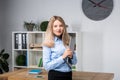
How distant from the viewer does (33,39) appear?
4.25 metres

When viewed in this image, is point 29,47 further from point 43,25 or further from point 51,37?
point 51,37

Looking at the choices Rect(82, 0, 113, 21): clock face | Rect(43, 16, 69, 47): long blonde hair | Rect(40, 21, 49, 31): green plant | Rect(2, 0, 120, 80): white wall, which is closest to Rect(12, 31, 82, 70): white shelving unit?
Rect(40, 21, 49, 31): green plant

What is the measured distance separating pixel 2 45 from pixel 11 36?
0.29 metres

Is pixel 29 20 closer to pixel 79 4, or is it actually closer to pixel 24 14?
pixel 24 14

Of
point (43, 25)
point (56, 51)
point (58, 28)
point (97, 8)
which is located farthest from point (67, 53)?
point (97, 8)

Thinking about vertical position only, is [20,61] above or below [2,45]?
below

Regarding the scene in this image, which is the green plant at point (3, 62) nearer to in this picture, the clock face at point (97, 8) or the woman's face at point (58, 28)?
the clock face at point (97, 8)

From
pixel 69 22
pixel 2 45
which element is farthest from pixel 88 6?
pixel 2 45

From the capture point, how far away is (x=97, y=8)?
400 centimetres

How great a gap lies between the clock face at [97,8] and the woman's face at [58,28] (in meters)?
2.32

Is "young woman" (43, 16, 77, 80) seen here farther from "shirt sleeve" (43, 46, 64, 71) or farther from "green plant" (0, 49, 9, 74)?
"green plant" (0, 49, 9, 74)

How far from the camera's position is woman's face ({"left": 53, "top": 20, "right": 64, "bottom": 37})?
180cm

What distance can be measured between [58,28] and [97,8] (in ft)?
7.78

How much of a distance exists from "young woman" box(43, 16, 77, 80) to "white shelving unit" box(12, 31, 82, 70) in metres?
2.13
